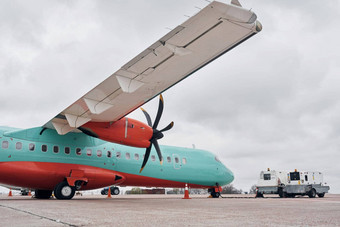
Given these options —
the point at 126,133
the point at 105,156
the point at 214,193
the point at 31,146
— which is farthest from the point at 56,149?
the point at 214,193

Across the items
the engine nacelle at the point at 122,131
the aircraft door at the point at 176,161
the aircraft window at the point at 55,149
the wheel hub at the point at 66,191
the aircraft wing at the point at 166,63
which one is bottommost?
the wheel hub at the point at 66,191

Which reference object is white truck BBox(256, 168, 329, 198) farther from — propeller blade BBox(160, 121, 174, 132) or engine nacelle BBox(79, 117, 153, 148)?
engine nacelle BBox(79, 117, 153, 148)

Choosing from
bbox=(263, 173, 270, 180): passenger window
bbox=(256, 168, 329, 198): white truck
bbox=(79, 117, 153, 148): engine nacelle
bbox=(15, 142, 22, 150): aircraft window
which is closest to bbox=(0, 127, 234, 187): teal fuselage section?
bbox=(15, 142, 22, 150): aircraft window

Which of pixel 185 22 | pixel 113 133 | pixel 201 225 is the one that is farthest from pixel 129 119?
pixel 201 225

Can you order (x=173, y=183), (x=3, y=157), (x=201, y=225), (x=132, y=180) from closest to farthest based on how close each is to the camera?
(x=201, y=225), (x=3, y=157), (x=132, y=180), (x=173, y=183)

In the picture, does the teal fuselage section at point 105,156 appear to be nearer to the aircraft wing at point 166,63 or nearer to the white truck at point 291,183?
the aircraft wing at point 166,63

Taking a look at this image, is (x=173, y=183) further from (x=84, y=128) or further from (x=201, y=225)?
(x=201, y=225)

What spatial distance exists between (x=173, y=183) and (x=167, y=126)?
4.89 meters

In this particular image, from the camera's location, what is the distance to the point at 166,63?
30.4ft

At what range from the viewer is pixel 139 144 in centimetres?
1338

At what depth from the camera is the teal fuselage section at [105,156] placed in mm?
12891

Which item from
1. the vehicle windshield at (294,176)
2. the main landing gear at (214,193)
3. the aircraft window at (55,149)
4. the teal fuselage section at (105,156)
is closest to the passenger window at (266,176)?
the vehicle windshield at (294,176)

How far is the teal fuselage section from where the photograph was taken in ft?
42.3

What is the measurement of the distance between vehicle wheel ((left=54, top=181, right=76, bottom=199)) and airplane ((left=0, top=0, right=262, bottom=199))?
1.6 inches
